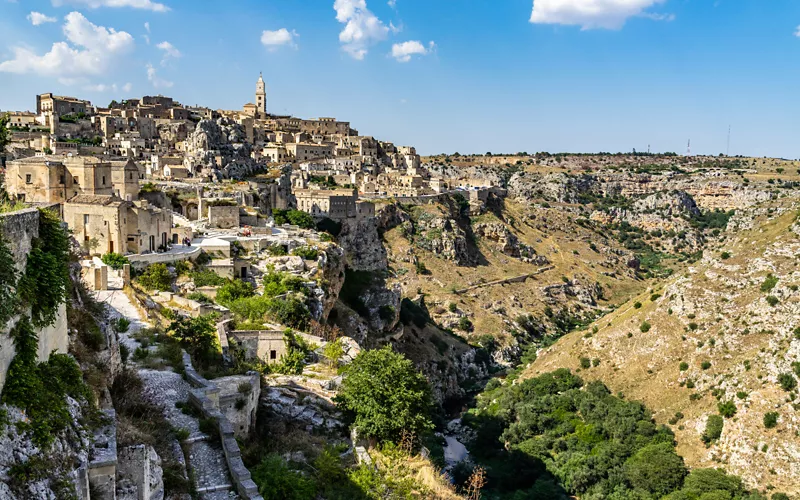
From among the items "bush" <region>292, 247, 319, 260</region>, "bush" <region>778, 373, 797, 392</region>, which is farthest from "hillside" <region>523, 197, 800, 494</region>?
"bush" <region>292, 247, 319, 260</region>

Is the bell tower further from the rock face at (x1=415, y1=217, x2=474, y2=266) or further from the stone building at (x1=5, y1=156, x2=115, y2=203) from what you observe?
Result: the stone building at (x1=5, y1=156, x2=115, y2=203)

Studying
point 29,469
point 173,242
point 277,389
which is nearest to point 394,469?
point 277,389

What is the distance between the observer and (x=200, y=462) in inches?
426

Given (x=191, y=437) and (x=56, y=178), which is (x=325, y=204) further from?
(x=191, y=437)

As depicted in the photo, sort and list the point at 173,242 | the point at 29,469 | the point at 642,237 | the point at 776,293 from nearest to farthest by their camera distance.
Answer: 1. the point at 29,469
2. the point at 173,242
3. the point at 776,293
4. the point at 642,237

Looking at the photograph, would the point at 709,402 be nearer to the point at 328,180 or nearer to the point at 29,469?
the point at 29,469

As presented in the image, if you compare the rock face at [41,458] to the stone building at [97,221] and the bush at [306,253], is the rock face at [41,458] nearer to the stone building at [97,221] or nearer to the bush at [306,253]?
the stone building at [97,221]

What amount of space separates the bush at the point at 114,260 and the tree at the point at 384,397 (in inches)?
431

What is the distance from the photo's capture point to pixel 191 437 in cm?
1138

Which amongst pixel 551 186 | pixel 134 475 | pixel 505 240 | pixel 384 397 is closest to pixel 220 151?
pixel 505 240

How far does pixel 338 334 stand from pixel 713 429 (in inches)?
754

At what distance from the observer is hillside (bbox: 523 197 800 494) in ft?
93.4

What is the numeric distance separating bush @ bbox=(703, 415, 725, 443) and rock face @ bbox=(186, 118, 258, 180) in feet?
136

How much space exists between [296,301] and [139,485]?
17271 mm
